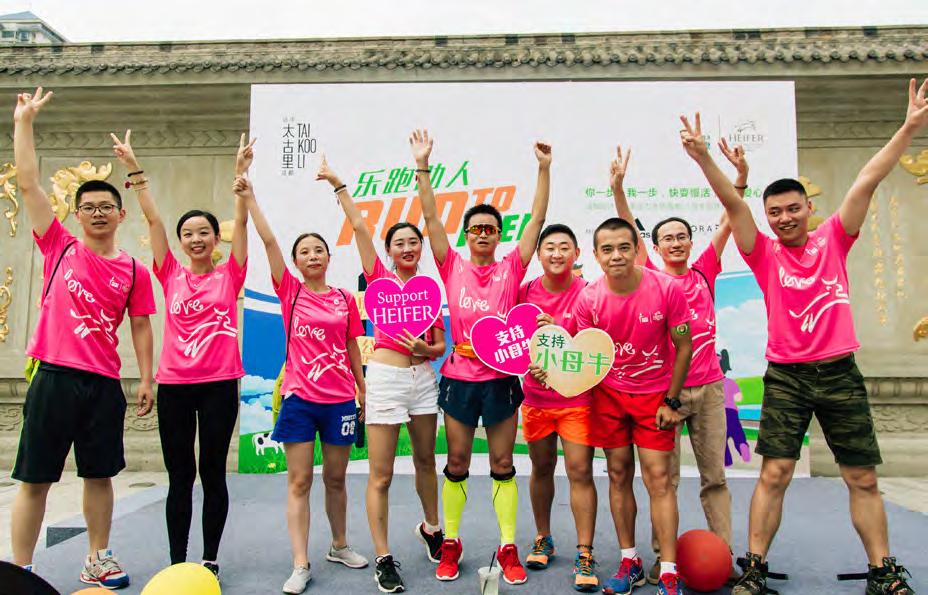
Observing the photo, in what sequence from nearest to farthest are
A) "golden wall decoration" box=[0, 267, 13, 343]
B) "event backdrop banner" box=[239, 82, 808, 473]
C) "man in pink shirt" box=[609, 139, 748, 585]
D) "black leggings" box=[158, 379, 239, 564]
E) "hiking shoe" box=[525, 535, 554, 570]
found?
"black leggings" box=[158, 379, 239, 564] < "hiking shoe" box=[525, 535, 554, 570] < "man in pink shirt" box=[609, 139, 748, 585] < "event backdrop banner" box=[239, 82, 808, 473] < "golden wall decoration" box=[0, 267, 13, 343]

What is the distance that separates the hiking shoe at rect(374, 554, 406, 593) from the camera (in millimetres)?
2703

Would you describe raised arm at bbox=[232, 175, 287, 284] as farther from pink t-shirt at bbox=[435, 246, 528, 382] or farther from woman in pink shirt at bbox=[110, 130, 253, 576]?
pink t-shirt at bbox=[435, 246, 528, 382]

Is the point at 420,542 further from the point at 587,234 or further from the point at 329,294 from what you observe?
the point at 587,234

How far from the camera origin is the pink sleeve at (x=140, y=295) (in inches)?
118

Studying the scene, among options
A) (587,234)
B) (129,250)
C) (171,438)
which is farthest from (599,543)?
(129,250)

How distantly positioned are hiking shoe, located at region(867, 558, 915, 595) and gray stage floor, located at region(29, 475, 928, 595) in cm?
15

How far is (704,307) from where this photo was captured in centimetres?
322

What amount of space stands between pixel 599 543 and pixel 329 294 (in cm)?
207

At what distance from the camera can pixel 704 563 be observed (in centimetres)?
263

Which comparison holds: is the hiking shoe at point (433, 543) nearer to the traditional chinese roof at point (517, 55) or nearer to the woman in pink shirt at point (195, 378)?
the woman in pink shirt at point (195, 378)

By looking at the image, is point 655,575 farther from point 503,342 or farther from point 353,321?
point 353,321

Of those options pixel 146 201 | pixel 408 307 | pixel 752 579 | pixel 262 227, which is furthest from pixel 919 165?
pixel 146 201

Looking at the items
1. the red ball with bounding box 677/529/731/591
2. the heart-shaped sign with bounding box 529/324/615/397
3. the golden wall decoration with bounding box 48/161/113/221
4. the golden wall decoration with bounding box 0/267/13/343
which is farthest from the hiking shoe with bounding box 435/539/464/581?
the golden wall decoration with bounding box 0/267/13/343

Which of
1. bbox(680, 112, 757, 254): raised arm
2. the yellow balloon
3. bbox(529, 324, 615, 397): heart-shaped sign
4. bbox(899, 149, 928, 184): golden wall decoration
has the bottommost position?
the yellow balloon
